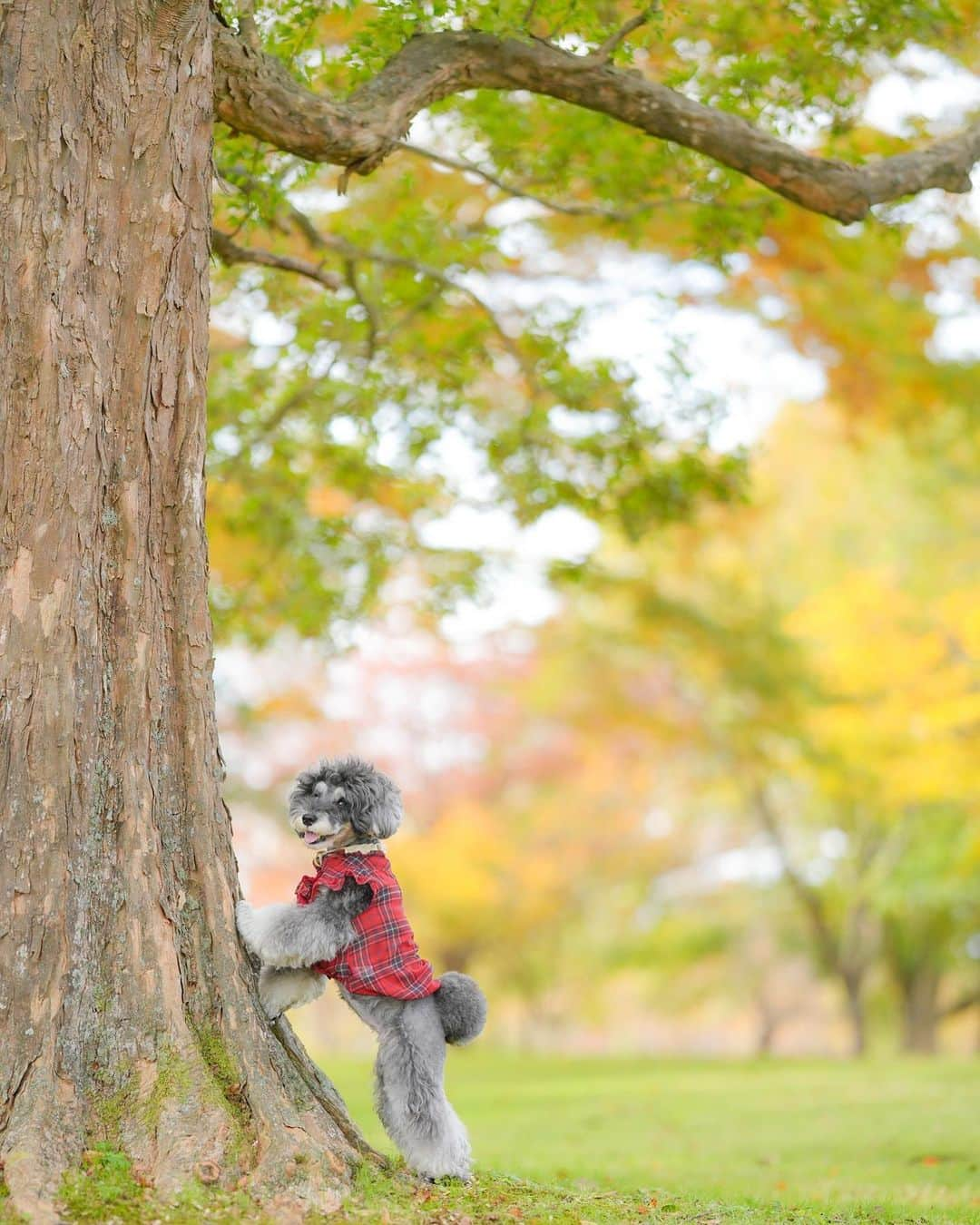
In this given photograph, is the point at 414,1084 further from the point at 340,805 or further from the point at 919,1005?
the point at 919,1005

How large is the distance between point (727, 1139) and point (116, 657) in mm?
6517

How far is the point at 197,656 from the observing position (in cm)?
401

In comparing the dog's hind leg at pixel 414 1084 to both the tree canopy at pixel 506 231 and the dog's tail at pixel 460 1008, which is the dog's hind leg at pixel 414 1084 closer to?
the dog's tail at pixel 460 1008

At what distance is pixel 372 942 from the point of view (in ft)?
13.2

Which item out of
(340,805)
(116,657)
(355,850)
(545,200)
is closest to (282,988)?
(355,850)

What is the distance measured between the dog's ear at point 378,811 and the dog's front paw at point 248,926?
0.42m

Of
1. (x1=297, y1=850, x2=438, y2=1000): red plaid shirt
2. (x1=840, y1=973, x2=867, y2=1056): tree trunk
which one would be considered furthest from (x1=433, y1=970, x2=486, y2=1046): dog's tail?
(x1=840, y1=973, x2=867, y2=1056): tree trunk

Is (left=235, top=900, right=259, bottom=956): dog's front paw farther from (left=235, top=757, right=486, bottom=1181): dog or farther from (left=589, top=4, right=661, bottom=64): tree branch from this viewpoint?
(left=589, top=4, right=661, bottom=64): tree branch

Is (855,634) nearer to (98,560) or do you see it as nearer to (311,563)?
(311,563)

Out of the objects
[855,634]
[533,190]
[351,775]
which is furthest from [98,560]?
[855,634]

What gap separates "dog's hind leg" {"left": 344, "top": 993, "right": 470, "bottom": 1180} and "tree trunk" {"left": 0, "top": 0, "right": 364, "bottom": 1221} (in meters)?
0.17

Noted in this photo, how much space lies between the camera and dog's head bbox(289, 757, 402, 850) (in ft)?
13.3

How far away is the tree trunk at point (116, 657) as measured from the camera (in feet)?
11.8

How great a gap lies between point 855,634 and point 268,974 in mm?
12199
